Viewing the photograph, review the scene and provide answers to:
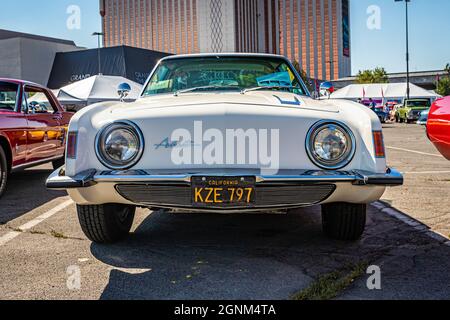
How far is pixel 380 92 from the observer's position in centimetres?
3500

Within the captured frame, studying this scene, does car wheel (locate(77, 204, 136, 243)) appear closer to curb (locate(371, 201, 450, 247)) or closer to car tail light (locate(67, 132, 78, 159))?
car tail light (locate(67, 132, 78, 159))

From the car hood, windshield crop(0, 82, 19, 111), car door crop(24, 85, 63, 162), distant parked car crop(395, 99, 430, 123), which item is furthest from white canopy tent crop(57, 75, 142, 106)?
distant parked car crop(395, 99, 430, 123)

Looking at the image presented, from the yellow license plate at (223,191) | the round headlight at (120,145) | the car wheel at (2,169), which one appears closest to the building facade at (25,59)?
the car wheel at (2,169)

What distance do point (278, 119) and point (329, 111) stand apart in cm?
37

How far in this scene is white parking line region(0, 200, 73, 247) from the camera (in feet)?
12.2

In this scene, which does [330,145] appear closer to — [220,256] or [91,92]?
[220,256]

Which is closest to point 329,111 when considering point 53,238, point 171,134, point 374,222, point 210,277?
point 171,134

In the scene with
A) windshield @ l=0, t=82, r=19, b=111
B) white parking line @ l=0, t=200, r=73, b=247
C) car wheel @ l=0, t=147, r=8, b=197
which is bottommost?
white parking line @ l=0, t=200, r=73, b=247

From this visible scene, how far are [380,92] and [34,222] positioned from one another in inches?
1331

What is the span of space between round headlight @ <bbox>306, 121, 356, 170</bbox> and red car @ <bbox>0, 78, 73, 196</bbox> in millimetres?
4015

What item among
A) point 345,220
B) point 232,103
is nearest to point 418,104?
point 345,220

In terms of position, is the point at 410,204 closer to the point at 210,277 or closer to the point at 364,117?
the point at 364,117

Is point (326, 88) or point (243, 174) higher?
point (326, 88)

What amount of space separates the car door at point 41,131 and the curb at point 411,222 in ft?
14.0
